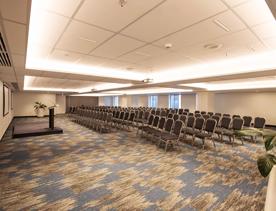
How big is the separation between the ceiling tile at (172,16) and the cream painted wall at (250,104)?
39.7 feet

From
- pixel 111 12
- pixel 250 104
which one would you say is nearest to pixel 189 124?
pixel 111 12

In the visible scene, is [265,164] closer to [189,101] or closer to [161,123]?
[161,123]

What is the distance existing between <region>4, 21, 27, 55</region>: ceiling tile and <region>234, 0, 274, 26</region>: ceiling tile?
295 centimetres

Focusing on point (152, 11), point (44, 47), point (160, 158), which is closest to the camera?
point (152, 11)

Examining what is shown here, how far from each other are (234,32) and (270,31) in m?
0.61

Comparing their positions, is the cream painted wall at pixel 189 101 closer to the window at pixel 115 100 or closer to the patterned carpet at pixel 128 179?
the patterned carpet at pixel 128 179

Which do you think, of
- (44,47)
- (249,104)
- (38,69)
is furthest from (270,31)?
(249,104)

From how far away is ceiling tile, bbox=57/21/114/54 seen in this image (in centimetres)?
291

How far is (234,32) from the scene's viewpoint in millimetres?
3004

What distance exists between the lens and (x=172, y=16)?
246 centimetres

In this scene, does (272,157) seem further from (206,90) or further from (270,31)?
(206,90)

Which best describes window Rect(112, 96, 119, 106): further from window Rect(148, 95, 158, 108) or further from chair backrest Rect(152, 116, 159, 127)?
chair backrest Rect(152, 116, 159, 127)

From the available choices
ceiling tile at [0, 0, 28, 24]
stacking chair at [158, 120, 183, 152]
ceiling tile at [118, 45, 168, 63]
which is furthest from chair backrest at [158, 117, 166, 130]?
ceiling tile at [0, 0, 28, 24]

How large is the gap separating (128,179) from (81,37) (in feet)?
10.1
